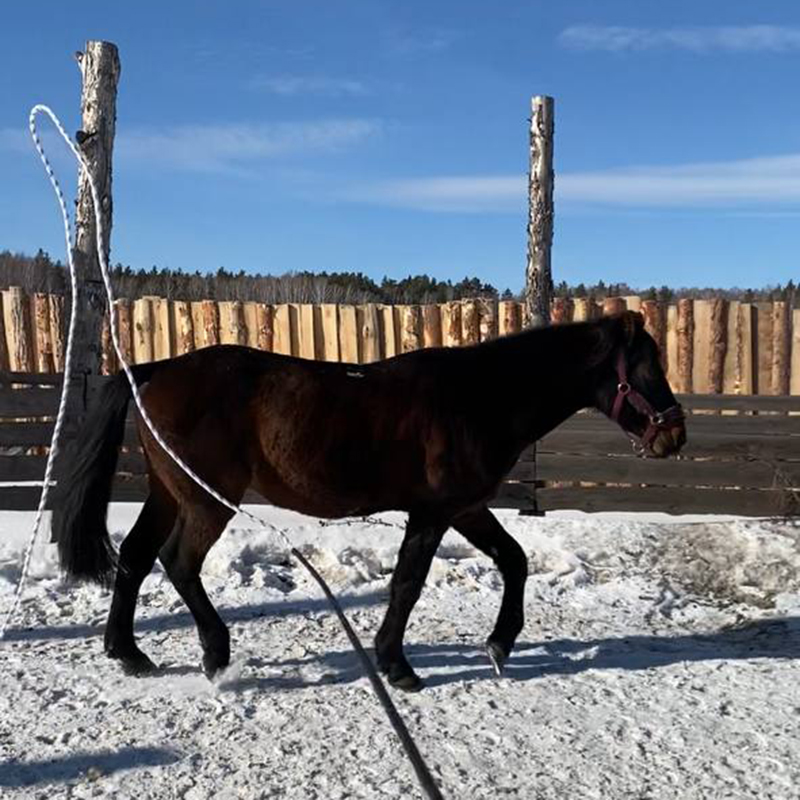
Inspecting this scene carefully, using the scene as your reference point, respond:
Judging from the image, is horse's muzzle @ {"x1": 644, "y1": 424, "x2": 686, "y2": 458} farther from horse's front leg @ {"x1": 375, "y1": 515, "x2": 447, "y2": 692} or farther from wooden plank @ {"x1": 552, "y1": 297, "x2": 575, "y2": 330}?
wooden plank @ {"x1": 552, "y1": 297, "x2": 575, "y2": 330}

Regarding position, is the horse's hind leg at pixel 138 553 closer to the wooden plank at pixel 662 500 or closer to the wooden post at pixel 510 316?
the wooden plank at pixel 662 500

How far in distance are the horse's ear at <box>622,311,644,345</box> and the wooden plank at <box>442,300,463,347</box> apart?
456cm

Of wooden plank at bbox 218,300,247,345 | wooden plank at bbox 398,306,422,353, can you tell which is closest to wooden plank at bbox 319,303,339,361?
wooden plank at bbox 398,306,422,353

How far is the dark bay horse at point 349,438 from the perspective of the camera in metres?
4.64

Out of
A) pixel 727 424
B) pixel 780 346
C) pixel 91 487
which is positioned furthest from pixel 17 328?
pixel 780 346

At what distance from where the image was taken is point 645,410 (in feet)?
16.0

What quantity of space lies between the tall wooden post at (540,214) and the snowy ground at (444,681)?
2.20 metres

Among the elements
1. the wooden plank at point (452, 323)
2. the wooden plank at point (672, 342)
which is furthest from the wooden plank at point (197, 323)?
the wooden plank at point (672, 342)

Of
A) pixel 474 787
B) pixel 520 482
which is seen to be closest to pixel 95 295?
pixel 520 482

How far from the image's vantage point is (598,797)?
347 cm

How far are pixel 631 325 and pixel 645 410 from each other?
1.45 ft

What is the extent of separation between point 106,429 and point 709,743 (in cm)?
316

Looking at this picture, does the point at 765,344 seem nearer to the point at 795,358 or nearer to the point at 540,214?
the point at 795,358

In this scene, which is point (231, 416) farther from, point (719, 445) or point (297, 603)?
point (719, 445)
